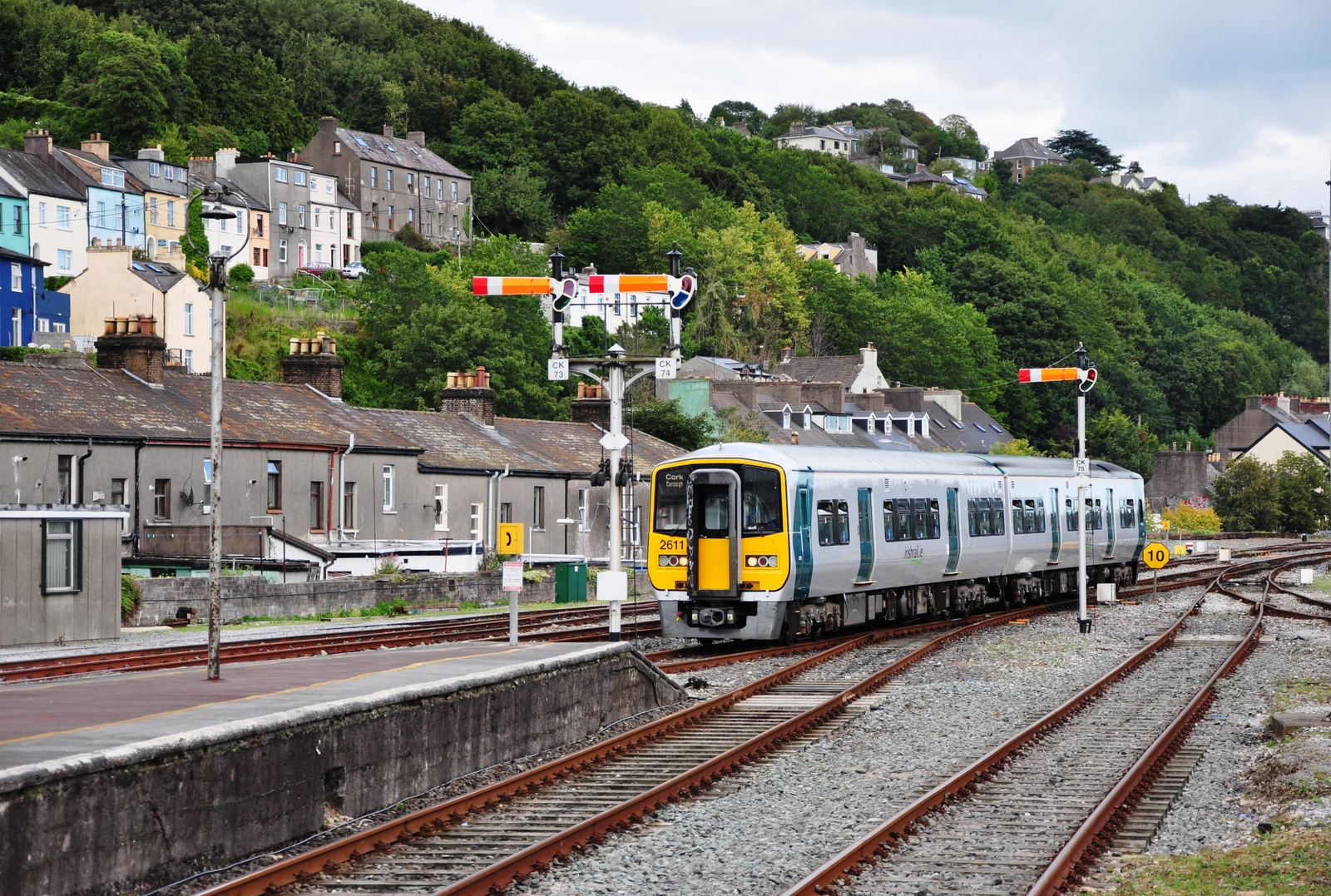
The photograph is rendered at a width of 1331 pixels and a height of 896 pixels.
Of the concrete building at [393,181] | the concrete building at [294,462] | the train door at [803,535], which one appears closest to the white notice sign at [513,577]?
the train door at [803,535]

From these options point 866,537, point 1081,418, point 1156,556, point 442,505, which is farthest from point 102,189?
point 1081,418

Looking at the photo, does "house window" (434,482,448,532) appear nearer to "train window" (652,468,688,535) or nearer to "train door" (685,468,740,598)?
"train window" (652,468,688,535)

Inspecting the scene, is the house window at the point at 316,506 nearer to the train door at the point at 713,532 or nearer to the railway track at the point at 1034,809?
the train door at the point at 713,532

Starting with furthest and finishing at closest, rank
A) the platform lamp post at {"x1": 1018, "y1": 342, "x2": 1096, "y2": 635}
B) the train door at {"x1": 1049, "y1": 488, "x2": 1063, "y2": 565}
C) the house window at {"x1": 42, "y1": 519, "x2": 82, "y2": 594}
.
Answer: the train door at {"x1": 1049, "y1": 488, "x2": 1063, "y2": 565}
the platform lamp post at {"x1": 1018, "y1": 342, "x2": 1096, "y2": 635}
the house window at {"x1": 42, "y1": 519, "x2": 82, "y2": 594}

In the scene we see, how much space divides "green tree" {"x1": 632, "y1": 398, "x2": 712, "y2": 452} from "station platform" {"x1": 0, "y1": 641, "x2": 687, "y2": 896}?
36.3 m

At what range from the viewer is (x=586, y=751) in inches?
571

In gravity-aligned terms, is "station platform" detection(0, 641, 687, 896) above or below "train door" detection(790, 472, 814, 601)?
below

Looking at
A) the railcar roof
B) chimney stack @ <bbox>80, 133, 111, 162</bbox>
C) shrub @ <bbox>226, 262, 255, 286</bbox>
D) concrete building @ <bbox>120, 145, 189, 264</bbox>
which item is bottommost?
the railcar roof

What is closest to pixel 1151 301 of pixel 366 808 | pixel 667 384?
pixel 667 384

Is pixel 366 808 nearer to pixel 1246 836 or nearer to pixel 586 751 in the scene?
pixel 586 751

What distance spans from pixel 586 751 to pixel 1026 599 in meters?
23.9

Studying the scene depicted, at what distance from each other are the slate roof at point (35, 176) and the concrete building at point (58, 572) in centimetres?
5443

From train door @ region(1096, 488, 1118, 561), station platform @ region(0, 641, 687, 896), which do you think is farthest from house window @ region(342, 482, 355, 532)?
station platform @ region(0, 641, 687, 896)

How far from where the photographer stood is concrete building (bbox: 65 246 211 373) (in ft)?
204
